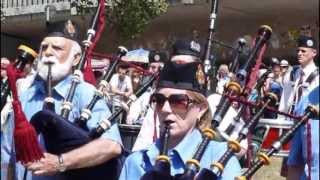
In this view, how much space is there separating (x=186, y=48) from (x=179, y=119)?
14.2 inches

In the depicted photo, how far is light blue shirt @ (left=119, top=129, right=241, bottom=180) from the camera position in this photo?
3.19m

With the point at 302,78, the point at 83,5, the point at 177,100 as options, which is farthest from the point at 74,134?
the point at 83,5

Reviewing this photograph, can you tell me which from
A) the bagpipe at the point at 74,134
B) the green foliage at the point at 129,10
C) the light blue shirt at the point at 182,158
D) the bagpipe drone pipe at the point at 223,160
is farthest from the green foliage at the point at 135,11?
the bagpipe drone pipe at the point at 223,160

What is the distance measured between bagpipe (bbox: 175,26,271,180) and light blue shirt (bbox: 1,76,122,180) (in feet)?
2.62

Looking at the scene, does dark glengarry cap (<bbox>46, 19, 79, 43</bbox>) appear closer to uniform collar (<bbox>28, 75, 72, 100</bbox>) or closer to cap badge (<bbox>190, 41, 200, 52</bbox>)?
uniform collar (<bbox>28, 75, 72, 100</bbox>)

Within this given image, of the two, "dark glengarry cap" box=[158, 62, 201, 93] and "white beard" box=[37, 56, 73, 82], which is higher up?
"dark glengarry cap" box=[158, 62, 201, 93]

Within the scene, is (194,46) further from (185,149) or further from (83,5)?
(83,5)

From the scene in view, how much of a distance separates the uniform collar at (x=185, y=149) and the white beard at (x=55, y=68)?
106cm

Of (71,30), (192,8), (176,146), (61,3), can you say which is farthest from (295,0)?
(176,146)

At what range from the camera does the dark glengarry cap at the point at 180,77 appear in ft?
11.2

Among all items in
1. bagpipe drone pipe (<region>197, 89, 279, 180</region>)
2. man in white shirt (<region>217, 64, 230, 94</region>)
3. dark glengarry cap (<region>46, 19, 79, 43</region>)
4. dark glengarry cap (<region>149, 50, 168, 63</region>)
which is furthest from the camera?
dark glengarry cap (<region>149, 50, 168, 63</region>)

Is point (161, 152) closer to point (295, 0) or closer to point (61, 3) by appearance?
point (61, 3)

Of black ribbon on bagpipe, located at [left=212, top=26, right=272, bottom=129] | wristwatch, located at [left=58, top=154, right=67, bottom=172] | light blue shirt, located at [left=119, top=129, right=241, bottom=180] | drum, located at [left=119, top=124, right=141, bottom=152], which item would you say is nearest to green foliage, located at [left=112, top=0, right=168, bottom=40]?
drum, located at [left=119, top=124, right=141, bottom=152]

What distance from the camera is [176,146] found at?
3328 millimetres
